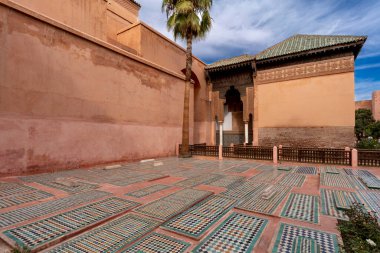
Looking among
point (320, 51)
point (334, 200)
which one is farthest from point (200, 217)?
point (320, 51)

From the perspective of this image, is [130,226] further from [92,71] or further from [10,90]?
[92,71]

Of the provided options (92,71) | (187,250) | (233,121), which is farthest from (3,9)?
(233,121)

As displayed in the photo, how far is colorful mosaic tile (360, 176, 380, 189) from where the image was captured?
478 centimetres

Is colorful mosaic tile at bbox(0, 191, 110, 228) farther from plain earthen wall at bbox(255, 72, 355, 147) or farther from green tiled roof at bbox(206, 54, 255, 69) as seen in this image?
green tiled roof at bbox(206, 54, 255, 69)

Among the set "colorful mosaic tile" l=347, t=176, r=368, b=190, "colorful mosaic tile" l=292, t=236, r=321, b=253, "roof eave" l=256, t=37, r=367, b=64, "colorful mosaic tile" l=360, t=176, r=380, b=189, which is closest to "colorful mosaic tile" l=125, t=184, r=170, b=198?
"colorful mosaic tile" l=292, t=236, r=321, b=253

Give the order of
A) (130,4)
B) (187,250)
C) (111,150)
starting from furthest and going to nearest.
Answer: (130,4), (111,150), (187,250)

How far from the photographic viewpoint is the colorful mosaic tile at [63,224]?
2334 millimetres

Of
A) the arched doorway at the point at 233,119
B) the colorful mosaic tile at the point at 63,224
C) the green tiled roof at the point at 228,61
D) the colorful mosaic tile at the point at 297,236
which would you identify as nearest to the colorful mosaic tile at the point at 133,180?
the colorful mosaic tile at the point at 63,224

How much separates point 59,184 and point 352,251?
5579 mm

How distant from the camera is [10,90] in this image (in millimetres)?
5445

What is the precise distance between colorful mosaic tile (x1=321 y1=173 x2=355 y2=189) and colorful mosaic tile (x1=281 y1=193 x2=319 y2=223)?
1534mm

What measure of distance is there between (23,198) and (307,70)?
49.6 ft

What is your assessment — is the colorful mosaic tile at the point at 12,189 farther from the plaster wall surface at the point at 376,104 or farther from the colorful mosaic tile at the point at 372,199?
the plaster wall surface at the point at 376,104

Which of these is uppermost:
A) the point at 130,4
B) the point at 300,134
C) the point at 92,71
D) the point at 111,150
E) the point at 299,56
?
the point at 130,4
